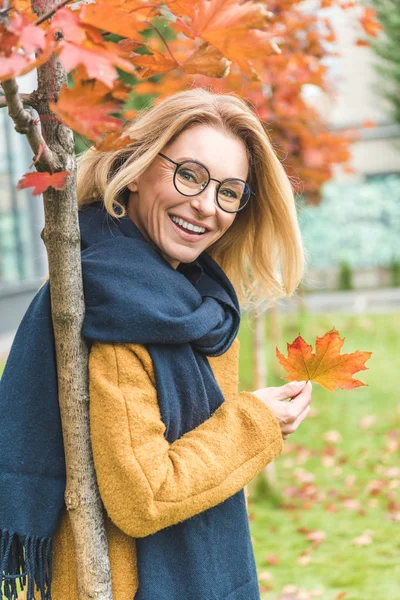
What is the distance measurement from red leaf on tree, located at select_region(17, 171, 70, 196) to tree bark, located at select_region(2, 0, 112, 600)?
0.17 ft

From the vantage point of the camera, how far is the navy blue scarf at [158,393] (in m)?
1.38

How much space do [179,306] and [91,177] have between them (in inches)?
17.2

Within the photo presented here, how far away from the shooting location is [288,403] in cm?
157

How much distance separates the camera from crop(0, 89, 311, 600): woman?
4.41 ft

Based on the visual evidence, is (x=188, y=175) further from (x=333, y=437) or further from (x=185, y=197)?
(x=333, y=437)

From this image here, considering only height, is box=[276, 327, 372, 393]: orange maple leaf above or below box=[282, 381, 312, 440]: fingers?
above

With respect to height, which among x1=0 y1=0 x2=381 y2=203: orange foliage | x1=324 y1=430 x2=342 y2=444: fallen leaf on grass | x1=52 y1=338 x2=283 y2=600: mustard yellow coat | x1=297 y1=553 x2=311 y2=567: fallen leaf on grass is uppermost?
x1=0 y1=0 x2=381 y2=203: orange foliage

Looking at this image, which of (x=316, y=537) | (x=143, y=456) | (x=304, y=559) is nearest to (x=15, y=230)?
(x=316, y=537)

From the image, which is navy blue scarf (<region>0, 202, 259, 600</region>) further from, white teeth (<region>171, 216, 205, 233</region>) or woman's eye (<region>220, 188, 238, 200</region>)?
woman's eye (<region>220, 188, 238, 200</region>)

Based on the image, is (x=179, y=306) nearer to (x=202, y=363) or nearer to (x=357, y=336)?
(x=202, y=363)

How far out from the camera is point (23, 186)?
3.61 ft

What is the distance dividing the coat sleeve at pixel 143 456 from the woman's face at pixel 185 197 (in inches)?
12.3

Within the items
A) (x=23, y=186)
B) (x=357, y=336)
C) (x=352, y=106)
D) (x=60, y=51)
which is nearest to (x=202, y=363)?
(x=23, y=186)

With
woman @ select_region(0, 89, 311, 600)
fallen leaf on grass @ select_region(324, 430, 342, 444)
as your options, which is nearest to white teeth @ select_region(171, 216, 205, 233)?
woman @ select_region(0, 89, 311, 600)
